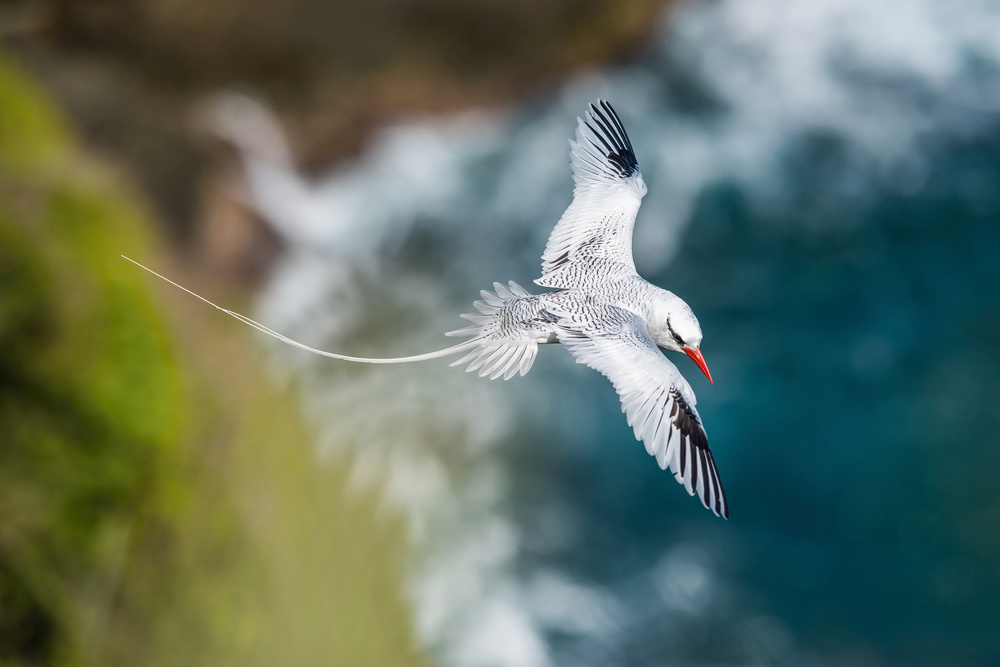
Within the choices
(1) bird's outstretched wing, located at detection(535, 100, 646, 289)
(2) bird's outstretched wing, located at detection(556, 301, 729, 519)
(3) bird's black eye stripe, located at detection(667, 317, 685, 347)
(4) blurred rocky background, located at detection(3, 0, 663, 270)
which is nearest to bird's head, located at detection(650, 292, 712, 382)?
(3) bird's black eye stripe, located at detection(667, 317, 685, 347)

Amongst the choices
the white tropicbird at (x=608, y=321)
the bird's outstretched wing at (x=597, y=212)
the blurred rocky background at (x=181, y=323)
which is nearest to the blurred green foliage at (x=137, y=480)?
the blurred rocky background at (x=181, y=323)

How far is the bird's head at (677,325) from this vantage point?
3.14 metres

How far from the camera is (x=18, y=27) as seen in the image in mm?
6730

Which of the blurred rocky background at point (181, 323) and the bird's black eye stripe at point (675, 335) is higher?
the blurred rocky background at point (181, 323)

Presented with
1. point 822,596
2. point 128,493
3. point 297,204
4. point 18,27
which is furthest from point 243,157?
point 822,596

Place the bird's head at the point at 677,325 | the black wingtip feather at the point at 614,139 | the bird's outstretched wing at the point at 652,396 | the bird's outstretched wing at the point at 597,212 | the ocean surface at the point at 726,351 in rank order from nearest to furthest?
1. the bird's outstretched wing at the point at 652,396
2. the bird's head at the point at 677,325
3. the bird's outstretched wing at the point at 597,212
4. the black wingtip feather at the point at 614,139
5. the ocean surface at the point at 726,351

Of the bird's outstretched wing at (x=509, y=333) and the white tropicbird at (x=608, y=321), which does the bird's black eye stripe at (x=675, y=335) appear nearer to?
the white tropicbird at (x=608, y=321)

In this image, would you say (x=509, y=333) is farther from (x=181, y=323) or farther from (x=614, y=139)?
(x=181, y=323)

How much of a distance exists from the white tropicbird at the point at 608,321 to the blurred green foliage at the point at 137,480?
2.74 m

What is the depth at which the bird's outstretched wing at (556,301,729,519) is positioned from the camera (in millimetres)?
2916

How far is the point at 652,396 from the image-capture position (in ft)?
9.74

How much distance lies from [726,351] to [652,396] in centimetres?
436

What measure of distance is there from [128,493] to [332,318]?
2130 millimetres

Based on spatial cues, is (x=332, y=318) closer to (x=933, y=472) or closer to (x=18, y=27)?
(x=18, y=27)
